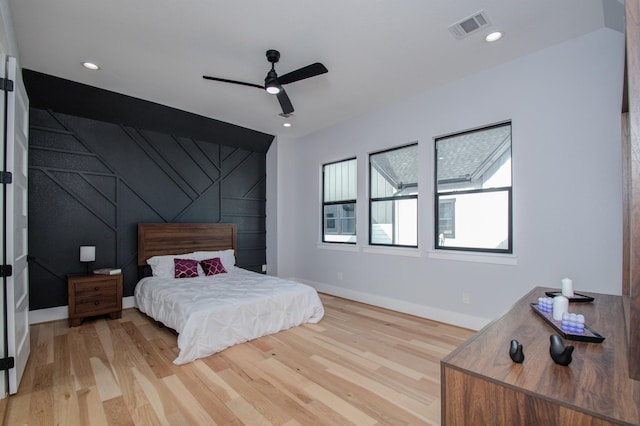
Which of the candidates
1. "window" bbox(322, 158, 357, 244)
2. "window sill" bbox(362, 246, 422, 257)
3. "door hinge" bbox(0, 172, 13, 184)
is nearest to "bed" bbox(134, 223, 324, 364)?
"window sill" bbox(362, 246, 422, 257)

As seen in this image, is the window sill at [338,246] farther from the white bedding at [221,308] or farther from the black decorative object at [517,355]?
the black decorative object at [517,355]

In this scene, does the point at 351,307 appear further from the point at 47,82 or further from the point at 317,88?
the point at 47,82

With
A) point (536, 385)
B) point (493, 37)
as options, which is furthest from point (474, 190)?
point (536, 385)

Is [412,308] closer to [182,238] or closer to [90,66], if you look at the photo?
[182,238]

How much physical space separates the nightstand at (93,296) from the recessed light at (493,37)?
194 inches

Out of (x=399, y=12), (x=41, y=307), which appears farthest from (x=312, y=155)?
(x=41, y=307)

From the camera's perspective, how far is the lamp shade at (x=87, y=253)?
3.78m

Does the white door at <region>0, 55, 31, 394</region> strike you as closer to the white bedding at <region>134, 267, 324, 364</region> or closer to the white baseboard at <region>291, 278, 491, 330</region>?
the white bedding at <region>134, 267, 324, 364</region>

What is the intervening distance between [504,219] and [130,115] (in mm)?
5003

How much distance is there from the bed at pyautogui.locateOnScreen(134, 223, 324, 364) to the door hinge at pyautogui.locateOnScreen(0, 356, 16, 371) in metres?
1.08

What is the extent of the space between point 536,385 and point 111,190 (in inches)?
196

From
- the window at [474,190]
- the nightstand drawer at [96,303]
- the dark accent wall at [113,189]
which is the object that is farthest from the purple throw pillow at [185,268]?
the window at [474,190]

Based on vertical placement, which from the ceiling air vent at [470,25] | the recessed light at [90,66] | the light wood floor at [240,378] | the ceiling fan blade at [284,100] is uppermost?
the ceiling air vent at [470,25]

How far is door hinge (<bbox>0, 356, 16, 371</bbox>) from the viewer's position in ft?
6.81
